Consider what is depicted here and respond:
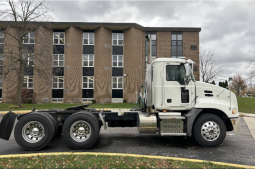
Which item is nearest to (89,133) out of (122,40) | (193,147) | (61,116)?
(61,116)

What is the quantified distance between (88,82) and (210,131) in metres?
22.7

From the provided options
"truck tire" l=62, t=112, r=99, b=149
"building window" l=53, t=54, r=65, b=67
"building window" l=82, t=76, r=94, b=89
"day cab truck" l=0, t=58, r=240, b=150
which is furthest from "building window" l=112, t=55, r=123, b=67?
"truck tire" l=62, t=112, r=99, b=149

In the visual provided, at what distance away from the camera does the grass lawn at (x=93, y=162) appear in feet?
13.3

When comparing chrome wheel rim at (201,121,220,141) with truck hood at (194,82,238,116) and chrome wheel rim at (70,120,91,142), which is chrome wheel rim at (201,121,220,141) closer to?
truck hood at (194,82,238,116)

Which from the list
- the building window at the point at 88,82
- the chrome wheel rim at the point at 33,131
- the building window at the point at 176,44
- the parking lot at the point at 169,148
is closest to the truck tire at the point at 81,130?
the parking lot at the point at 169,148

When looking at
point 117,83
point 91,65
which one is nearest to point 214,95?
point 117,83

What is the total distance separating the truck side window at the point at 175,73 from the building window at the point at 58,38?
80.4 ft

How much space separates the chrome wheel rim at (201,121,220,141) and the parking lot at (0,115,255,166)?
1.15ft

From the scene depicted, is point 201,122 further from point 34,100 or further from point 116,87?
point 34,100

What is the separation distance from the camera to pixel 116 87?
27.0 metres

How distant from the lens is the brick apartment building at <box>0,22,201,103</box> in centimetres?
2633

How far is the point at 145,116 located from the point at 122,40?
23089 millimetres

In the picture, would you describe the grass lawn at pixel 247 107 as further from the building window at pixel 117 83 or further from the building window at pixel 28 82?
the building window at pixel 28 82

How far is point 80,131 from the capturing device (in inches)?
216
